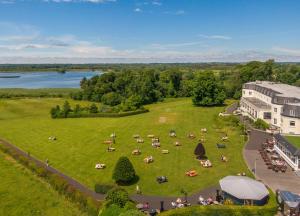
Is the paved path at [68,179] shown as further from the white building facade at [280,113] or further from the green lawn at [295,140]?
the green lawn at [295,140]

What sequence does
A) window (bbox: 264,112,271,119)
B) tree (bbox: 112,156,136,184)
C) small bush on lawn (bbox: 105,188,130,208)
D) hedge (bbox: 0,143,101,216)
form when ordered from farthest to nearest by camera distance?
1. window (bbox: 264,112,271,119)
2. tree (bbox: 112,156,136,184)
3. hedge (bbox: 0,143,101,216)
4. small bush on lawn (bbox: 105,188,130,208)

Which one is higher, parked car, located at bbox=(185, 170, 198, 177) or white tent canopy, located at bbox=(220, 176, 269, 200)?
white tent canopy, located at bbox=(220, 176, 269, 200)

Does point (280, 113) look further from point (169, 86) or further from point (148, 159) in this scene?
point (169, 86)

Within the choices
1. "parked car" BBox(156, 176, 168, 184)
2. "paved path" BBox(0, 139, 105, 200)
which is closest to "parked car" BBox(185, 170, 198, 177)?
"parked car" BBox(156, 176, 168, 184)

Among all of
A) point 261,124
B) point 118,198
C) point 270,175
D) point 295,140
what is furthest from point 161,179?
point 261,124

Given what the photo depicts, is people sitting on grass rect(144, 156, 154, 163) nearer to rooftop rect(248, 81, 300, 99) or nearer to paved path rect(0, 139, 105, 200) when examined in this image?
paved path rect(0, 139, 105, 200)

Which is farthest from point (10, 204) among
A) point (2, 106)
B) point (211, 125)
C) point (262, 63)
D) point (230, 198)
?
point (262, 63)
